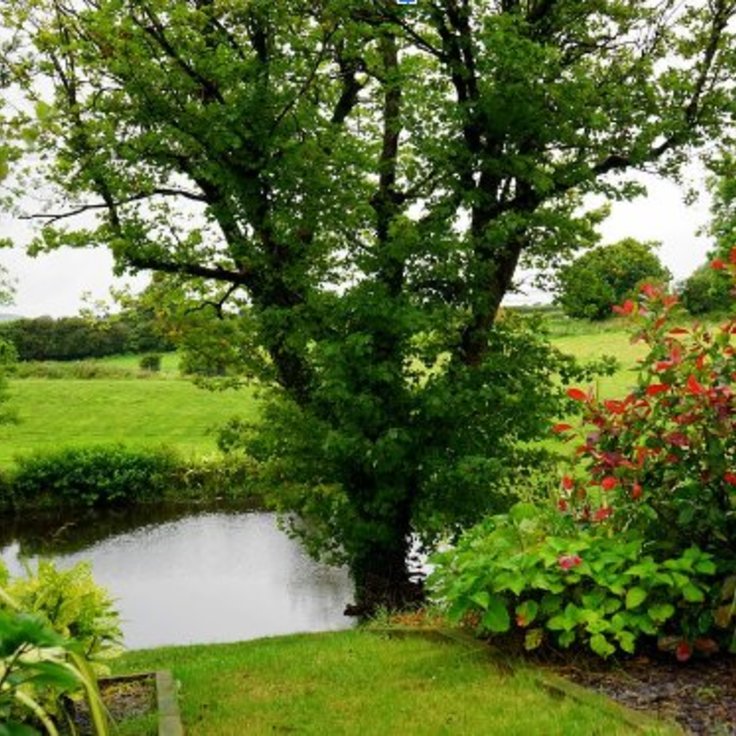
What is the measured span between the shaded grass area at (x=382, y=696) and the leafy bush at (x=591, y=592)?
0.34 meters

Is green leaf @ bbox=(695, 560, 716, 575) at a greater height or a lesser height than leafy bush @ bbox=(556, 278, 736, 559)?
lesser

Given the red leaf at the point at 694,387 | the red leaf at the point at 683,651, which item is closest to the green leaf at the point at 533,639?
the red leaf at the point at 683,651

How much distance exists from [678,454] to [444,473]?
499 cm

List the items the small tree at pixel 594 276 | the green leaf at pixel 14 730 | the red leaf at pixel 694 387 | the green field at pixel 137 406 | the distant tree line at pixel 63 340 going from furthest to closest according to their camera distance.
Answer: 1. the distant tree line at pixel 63 340
2. the green field at pixel 137 406
3. the small tree at pixel 594 276
4. the red leaf at pixel 694 387
5. the green leaf at pixel 14 730

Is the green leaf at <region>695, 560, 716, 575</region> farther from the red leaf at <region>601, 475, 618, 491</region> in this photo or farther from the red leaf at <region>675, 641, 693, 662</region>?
the red leaf at <region>601, 475, 618, 491</region>

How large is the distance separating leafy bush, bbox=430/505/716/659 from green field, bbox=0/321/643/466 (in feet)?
76.3

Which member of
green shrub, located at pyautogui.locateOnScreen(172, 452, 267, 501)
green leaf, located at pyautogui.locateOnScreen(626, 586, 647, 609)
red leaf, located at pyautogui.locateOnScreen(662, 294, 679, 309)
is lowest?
green shrub, located at pyautogui.locateOnScreen(172, 452, 267, 501)

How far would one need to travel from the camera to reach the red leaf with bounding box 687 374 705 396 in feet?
16.8

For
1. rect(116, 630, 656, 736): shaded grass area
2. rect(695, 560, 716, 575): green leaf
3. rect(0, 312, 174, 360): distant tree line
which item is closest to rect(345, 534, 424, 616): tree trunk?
rect(116, 630, 656, 736): shaded grass area

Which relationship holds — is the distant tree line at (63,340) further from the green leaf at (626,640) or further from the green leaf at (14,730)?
the green leaf at (14,730)

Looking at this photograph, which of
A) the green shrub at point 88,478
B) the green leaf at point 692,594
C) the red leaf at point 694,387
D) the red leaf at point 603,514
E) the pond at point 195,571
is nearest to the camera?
the green leaf at point 692,594

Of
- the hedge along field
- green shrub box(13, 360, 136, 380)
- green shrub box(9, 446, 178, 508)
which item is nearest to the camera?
green shrub box(9, 446, 178, 508)

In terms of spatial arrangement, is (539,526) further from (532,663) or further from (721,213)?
(721,213)

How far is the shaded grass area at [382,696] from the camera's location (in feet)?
14.7
